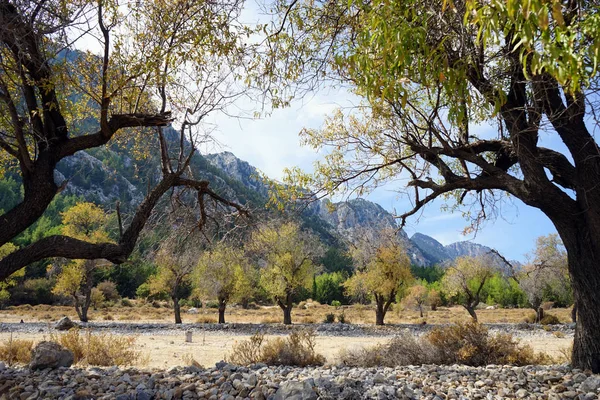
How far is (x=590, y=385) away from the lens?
16.4 feet

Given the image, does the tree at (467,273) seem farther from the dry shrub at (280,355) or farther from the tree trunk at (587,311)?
the tree trunk at (587,311)

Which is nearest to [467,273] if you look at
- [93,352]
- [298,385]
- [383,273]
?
[383,273]

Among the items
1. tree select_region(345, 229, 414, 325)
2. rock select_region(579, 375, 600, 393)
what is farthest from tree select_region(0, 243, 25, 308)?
rock select_region(579, 375, 600, 393)

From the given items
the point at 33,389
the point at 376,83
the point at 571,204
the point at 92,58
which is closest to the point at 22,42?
the point at 92,58

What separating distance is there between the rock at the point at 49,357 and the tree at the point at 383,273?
2273 centimetres

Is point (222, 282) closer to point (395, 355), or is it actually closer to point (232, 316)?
point (232, 316)

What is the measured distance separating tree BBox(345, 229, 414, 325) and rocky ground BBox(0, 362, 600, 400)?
22.5 metres

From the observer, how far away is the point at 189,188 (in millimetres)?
7422

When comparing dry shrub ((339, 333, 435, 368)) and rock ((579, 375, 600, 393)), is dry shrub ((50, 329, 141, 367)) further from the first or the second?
rock ((579, 375, 600, 393))

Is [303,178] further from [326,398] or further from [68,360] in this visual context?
[68,360]

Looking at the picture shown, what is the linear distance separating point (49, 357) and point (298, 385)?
14.9ft

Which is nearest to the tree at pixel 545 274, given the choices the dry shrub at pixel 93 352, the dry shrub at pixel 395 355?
the dry shrub at pixel 395 355

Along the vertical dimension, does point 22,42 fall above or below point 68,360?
above

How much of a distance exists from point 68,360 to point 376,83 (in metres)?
7.11
